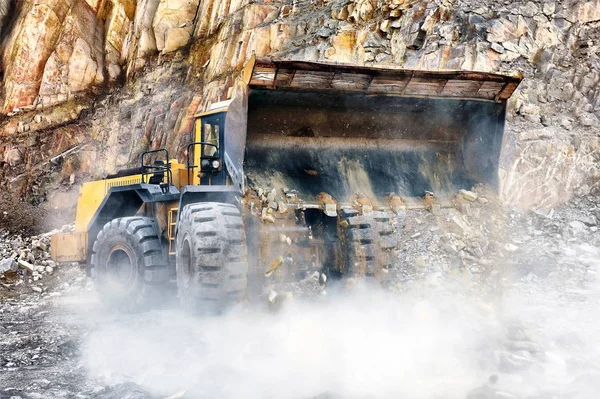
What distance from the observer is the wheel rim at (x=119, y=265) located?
21.6 ft

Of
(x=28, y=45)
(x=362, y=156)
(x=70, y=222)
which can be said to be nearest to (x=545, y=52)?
(x=362, y=156)

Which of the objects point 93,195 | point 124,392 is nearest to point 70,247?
point 93,195

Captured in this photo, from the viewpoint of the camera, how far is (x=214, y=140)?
6.30 meters

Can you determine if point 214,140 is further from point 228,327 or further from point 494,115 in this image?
point 494,115

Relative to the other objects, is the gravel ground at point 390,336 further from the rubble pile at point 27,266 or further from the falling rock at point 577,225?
the rubble pile at point 27,266

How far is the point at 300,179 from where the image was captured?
224 inches

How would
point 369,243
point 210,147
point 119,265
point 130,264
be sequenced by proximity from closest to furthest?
point 369,243
point 210,147
point 130,264
point 119,265

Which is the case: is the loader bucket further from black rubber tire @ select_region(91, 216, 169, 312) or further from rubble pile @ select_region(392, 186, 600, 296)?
black rubber tire @ select_region(91, 216, 169, 312)

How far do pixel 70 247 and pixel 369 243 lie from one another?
4.52m

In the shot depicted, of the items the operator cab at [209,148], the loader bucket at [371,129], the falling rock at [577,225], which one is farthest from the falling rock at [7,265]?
the falling rock at [577,225]

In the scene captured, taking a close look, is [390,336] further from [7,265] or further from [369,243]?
[7,265]

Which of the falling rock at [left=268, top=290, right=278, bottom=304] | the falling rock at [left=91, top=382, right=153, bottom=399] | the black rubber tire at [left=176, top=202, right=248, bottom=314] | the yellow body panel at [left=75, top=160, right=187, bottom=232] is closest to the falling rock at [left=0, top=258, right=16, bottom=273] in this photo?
the yellow body panel at [left=75, top=160, right=187, bottom=232]

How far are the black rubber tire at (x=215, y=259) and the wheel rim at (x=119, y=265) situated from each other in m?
1.90

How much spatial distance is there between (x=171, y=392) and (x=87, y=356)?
1.40 metres
